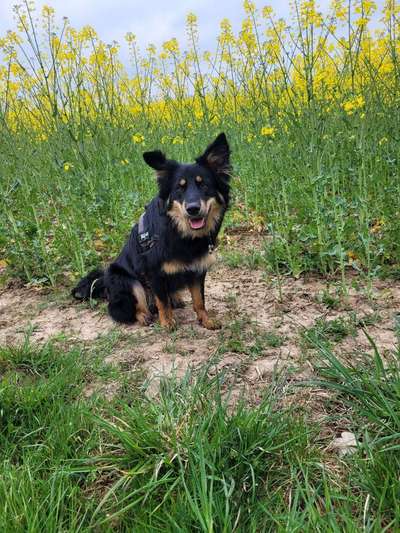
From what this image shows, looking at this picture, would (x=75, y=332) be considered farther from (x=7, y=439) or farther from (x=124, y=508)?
(x=124, y=508)

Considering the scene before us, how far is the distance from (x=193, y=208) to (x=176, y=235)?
310 millimetres

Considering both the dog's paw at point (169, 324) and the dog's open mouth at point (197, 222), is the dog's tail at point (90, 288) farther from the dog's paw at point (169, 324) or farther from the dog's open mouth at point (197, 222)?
the dog's open mouth at point (197, 222)

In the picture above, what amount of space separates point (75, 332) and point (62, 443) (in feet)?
4.89

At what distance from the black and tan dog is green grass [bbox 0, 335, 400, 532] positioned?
1.37 meters

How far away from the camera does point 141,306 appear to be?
353 cm

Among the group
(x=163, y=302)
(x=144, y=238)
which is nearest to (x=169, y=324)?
(x=163, y=302)

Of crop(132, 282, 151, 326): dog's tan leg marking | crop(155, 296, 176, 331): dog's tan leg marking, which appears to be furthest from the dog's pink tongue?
crop(132, 282, 151, 326): dog's tan leg marking

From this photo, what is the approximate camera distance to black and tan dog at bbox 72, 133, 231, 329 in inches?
123

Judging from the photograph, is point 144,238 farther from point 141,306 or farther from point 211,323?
point 211,323

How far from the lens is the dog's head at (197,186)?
121 inches

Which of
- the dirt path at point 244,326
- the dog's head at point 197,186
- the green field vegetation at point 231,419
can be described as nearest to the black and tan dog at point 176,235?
the dog's head at point 197,186

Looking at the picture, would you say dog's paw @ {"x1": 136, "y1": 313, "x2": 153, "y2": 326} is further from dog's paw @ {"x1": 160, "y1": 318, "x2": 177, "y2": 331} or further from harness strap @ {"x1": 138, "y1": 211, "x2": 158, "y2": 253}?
harness strap @ {"x1": 138, "y1": 211, "x2": 158, "y2": 253}

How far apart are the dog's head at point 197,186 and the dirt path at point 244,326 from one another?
0.77 metres

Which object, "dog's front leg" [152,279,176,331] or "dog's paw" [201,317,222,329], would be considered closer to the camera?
"dog's paw" [201,317,222,329]
